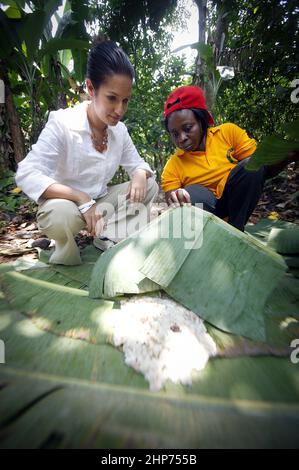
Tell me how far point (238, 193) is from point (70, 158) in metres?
1.01

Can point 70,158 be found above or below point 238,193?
above

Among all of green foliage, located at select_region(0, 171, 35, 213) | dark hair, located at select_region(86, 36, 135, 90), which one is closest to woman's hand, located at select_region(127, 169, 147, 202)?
dark hair, located at select_region(86, 36, 135, 90)

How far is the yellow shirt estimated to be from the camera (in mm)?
1849

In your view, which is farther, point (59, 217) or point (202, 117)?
point (202, 117)

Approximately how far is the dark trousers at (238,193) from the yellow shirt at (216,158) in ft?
0.30

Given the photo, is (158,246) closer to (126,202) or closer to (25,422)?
(25,422)

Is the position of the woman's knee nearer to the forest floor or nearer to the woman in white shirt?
the woman in white shirt

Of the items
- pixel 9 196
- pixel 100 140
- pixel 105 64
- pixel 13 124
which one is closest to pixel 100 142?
pixel 100 140

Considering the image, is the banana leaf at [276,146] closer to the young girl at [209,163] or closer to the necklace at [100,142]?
the young girl at [209,163]

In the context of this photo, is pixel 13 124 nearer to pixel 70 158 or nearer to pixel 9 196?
pixel 9 196

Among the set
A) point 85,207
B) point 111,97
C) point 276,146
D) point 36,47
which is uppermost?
point 36,47

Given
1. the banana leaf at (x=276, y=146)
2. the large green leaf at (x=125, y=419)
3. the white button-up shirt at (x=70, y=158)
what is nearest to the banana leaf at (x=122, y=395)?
the large green leaf at (x=125, y=419)

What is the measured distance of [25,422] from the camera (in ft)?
1.95

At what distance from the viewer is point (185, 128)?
1.75 m
